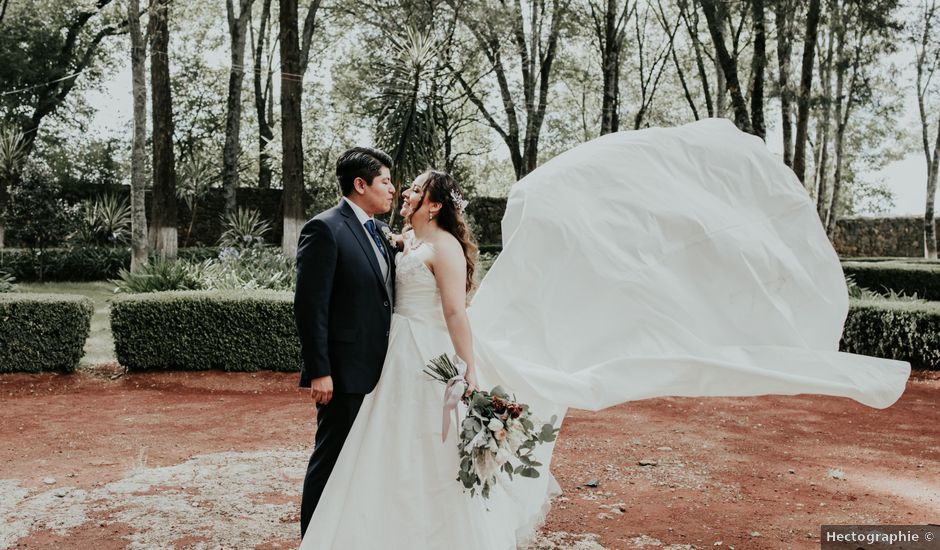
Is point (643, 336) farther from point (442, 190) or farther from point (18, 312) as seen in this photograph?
point (18, 312)

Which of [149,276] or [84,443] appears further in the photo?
[149,276]

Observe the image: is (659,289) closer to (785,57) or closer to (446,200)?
(446,200)

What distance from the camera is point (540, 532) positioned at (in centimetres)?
435

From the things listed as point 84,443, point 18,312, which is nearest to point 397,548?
point 84,443

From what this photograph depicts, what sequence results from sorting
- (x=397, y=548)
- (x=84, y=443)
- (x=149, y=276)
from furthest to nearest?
1. (x=149, y=276)
2. (x=84, y=443)
3. (x=397, y=548)

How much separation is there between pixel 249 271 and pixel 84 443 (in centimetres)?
648

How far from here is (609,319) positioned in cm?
378

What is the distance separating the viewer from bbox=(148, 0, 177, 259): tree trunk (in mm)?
16297

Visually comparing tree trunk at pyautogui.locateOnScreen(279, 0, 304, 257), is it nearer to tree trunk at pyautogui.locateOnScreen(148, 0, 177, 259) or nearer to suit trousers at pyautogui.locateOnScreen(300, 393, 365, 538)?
tree trunk at pyautogui.locateOnScreen(148, 0, 177, 259)

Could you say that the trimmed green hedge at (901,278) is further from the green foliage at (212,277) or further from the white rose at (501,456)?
the white rose at (501,456)

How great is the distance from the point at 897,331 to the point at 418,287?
868cm

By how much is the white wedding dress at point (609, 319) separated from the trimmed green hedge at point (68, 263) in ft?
50.8

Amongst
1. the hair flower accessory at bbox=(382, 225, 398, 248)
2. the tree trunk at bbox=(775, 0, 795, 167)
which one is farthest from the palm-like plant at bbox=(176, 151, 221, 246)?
the hair flower accessory at bbox=(382, 225, 398, 248)

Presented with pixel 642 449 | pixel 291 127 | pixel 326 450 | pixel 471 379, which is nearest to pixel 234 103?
pixel 291 127
